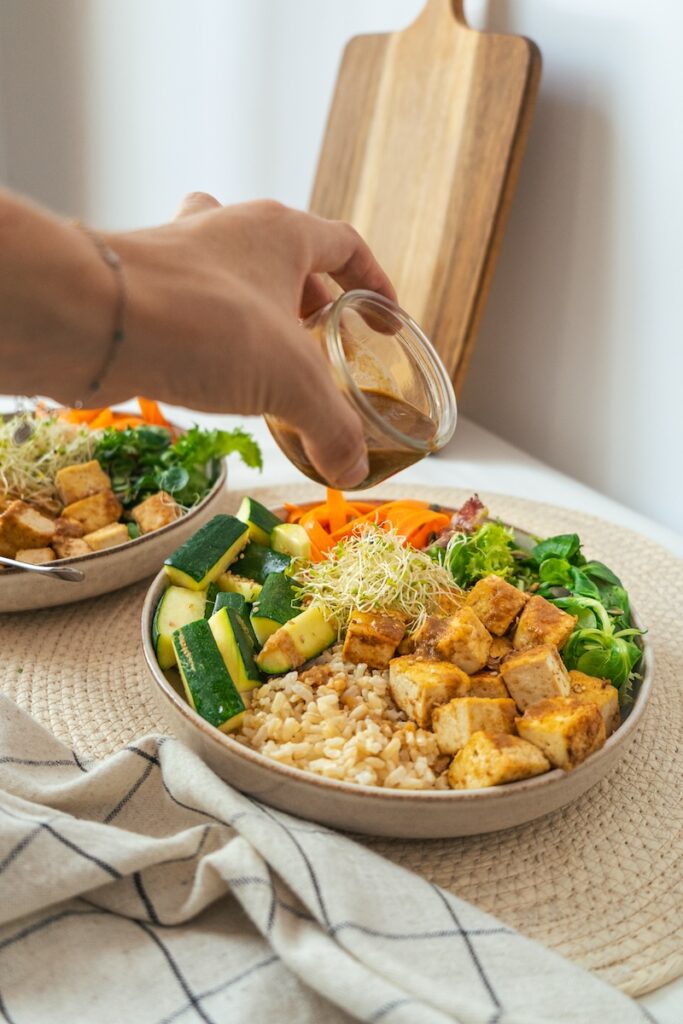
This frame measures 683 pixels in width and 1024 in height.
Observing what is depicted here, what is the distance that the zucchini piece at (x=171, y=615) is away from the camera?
48.0 inches

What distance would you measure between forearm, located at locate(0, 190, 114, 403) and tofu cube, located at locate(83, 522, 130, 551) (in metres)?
0.71

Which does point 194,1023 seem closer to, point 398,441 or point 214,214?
point 398,441

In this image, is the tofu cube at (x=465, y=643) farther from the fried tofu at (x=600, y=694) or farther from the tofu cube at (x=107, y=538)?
the tofu cube at (x=107, y=538)

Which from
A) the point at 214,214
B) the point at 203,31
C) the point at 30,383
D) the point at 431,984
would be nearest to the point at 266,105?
the point at 203,31

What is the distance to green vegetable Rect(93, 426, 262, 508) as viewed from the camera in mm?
1713

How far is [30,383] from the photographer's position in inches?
33.0

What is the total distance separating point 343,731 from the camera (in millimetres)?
1085

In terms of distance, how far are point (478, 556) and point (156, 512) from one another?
0.56 meters

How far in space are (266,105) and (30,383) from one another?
2.33 metres

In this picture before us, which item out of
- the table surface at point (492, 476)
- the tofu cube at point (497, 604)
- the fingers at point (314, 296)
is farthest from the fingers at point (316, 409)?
the table surface at point (492, 476)

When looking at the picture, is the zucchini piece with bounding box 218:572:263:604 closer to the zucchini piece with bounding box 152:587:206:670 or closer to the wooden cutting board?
the zucchini piece with bounding box 152:587:206:670

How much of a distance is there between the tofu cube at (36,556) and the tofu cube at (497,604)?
0.66m

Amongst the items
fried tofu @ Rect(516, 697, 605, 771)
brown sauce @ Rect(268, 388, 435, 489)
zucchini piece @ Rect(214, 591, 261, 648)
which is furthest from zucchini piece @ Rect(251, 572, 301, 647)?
fried tofu @ Rect(516, 697, 605, 771)

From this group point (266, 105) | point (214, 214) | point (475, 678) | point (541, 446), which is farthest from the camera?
point (266, 105)
